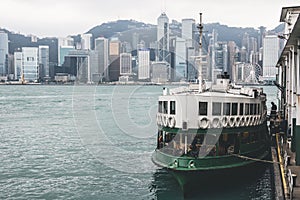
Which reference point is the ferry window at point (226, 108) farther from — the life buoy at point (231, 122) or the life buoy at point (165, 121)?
the life buoy at point (165, 121)

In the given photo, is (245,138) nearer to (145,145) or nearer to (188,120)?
(188,120)

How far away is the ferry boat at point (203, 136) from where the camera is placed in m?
18.4

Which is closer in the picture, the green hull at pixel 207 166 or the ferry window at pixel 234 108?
the green hull at pixel 207 166

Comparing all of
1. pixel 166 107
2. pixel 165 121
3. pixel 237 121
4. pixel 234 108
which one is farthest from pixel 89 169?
pixel 234 108

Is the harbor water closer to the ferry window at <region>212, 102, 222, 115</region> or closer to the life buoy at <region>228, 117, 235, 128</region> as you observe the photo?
the life buoy at <region>228, 117, 235, 128</region>

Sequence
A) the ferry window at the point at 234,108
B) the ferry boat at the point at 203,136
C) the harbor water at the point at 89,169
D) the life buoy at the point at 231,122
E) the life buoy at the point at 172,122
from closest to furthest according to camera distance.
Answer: the ferry boat at the point at 203,136
the life buoy at the point at 172,122
the life buoy at the point at 231,122
the ferry window at the point at 234,108
the harbor water at the point at 89,169

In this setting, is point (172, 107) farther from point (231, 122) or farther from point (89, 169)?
point (89, 169)

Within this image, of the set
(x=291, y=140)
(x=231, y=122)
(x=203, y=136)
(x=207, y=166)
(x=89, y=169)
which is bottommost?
(x=89, y=169)

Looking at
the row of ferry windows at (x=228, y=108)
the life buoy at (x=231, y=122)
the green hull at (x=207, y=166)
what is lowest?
the green hull at (x=207, y=166)

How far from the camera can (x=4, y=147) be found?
33.5m

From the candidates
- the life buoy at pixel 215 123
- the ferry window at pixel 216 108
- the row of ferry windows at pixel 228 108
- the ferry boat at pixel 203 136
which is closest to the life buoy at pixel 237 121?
the ferry boat at pixel 203 136

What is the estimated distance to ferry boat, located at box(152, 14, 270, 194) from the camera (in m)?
18.4

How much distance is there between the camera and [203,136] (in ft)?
62.0

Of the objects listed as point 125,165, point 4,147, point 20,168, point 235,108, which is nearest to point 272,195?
point 235,108
